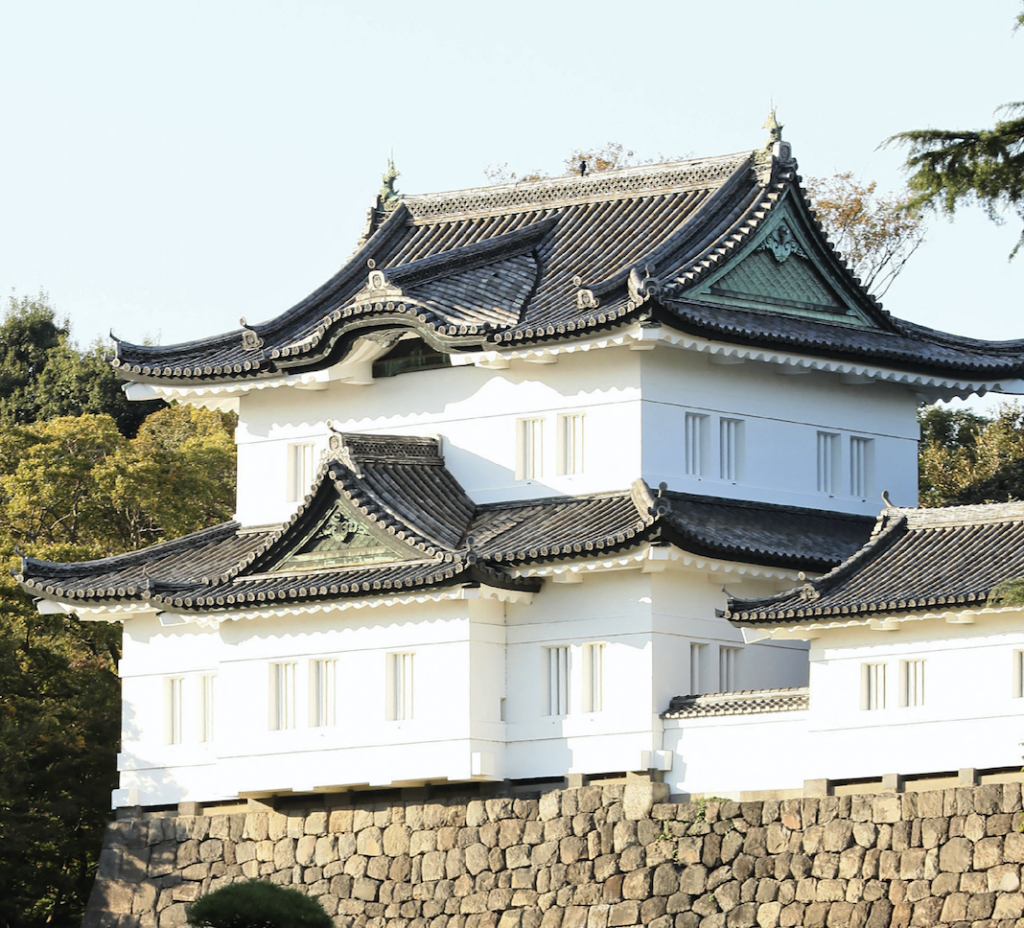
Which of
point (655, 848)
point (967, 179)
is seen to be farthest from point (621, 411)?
point (967, 179)

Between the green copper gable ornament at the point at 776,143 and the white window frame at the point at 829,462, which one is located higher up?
the green copper gable ornament at the point at 776,143

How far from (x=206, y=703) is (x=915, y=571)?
1051 centimetres

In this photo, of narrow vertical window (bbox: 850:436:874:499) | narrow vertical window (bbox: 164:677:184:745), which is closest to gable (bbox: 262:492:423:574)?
narrow vertical window (bbox: 164:677:184:745)

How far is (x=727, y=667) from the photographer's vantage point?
31.4 meters

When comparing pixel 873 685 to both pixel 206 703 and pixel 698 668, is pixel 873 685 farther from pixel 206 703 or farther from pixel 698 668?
pixel 206 703

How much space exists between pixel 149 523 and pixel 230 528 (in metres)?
9.76

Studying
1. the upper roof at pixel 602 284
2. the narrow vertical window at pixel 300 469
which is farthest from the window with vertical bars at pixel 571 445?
the narrow vertical window at pixel 300 469

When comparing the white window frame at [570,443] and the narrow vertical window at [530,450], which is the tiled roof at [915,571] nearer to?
the white window frame at [570,443]

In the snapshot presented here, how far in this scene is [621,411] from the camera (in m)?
32.0

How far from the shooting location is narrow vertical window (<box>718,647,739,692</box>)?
102 ft

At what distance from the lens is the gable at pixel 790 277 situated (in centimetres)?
3281

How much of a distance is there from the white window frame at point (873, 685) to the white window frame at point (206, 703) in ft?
31.8

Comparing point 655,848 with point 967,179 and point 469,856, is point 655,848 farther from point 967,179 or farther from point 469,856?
point 967,179

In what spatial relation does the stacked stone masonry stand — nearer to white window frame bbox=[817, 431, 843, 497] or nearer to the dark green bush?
the dark green bush
